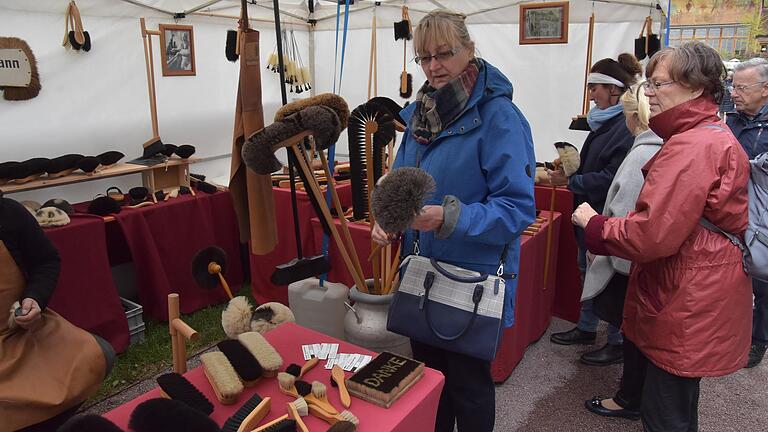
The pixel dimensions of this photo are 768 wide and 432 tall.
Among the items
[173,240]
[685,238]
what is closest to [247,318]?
[685,238]

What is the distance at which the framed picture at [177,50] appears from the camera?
333 cm

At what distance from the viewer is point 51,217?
238 cm

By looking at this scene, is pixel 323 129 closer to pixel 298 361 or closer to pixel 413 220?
pixel 413 220

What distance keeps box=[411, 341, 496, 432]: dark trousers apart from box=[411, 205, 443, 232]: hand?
1.44 ft

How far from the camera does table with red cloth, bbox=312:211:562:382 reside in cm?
231

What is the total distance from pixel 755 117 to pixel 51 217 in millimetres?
3388

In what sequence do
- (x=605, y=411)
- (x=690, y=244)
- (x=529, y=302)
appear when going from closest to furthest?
(x=690, y=244), (x=605, y=411), (x=529, y=302)

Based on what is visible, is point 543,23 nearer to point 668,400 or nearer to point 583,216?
point 583,216

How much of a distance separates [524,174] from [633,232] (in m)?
0.32

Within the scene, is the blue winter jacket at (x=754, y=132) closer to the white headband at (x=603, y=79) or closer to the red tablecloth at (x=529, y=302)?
the white headband at (x=603, y=79)

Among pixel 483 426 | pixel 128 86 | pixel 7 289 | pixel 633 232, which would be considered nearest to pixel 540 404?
pixel 483 426

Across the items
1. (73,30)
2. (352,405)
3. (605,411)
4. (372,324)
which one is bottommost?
(605,411)

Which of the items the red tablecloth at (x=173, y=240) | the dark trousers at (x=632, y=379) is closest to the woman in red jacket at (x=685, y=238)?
the dark trousers at (x=632, y=379)

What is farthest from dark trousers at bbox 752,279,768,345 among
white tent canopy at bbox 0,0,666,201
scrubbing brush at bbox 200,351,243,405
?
scrubbing brush at bbox 200,351,243,405
